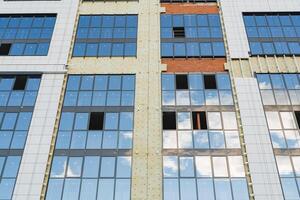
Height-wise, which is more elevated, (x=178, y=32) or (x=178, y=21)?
(x=178, y=21)

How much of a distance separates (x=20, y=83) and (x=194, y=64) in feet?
60.7

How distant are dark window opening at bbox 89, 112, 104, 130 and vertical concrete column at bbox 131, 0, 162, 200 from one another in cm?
339

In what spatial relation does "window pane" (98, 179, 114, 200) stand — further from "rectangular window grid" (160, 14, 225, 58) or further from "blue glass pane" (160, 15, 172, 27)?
"blue glass pane" (160, 15, 172, 27)

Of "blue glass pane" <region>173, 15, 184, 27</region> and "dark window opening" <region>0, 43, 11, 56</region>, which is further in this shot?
"blue glass pane" <region>173, 15, 184, 27</region>

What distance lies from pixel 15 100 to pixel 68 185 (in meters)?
11.2

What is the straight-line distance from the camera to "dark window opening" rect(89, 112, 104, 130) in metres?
34.1

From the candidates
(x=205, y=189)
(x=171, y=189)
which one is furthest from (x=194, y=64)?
(x=171, y=189)

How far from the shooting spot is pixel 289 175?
1208 inches

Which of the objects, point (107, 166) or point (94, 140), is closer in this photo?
point (107, 166)

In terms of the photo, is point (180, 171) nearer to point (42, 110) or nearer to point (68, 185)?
point (68, 185)

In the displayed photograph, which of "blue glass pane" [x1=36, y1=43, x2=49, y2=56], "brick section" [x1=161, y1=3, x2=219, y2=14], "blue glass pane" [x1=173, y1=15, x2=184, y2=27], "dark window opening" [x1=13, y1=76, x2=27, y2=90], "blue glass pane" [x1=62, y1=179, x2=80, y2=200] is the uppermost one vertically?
"brick section" [x1=161, y1=3, x2=219, y2=14]

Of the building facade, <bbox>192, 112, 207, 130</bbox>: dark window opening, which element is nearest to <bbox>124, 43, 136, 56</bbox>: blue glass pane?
the building facade

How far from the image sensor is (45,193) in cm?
Result: 2997

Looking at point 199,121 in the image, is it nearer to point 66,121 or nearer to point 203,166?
point 203,166
